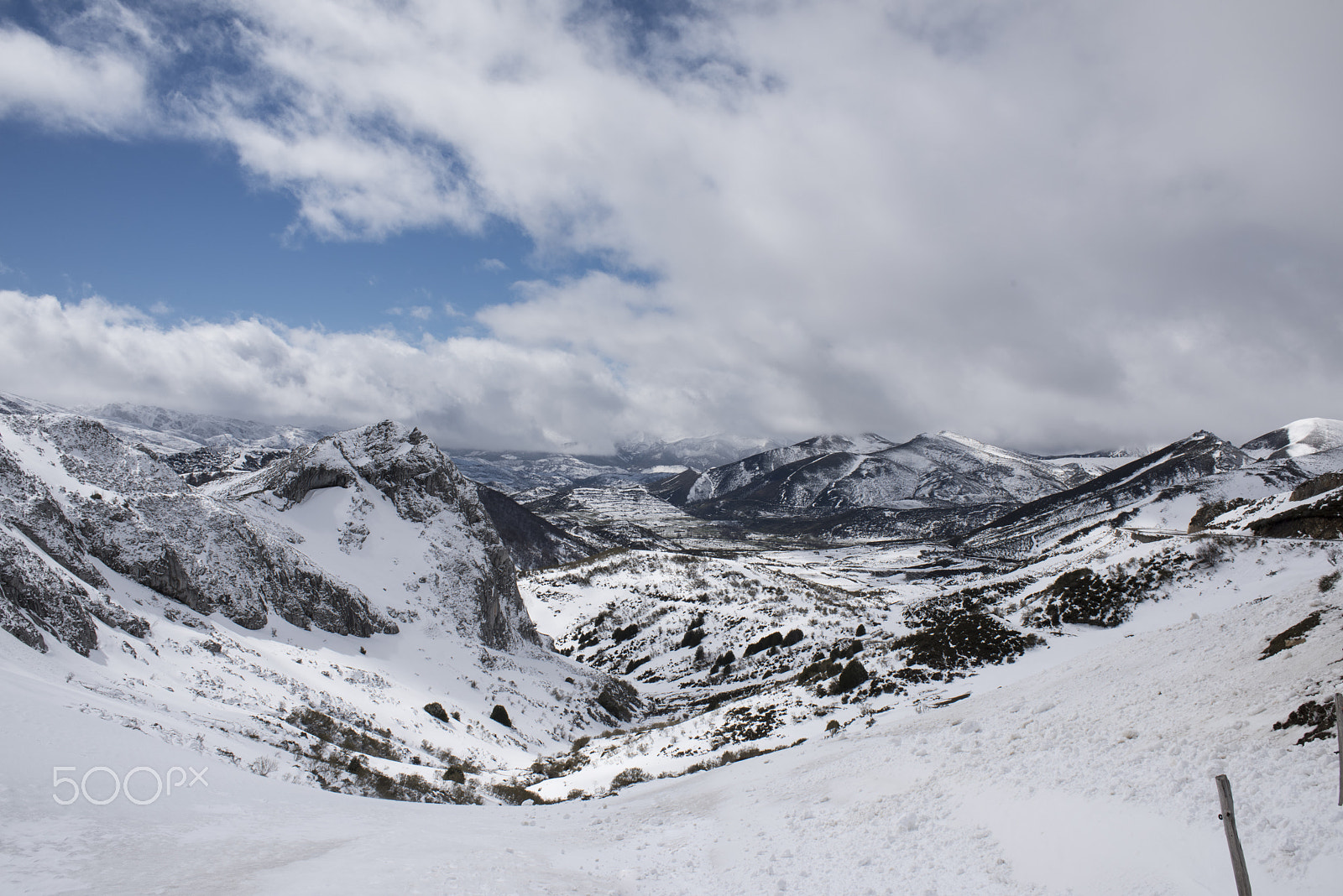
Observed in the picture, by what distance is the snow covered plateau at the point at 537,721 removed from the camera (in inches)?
320

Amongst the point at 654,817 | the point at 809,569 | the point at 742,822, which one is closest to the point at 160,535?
the point at 654,817

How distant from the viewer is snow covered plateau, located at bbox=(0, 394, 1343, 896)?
813 cm

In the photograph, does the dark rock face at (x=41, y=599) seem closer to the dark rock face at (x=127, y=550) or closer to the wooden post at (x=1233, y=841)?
the dark rock face at (x=127, y=550)

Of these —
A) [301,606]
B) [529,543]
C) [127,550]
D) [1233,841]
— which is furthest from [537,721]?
[529,543]

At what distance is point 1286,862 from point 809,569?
5339 inches

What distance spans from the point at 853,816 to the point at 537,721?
960 inches

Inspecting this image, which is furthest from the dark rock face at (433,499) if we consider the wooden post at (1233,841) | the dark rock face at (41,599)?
the wooden post at (1233,841)

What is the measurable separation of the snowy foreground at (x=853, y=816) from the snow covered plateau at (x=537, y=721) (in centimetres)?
7

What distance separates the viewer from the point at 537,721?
3244 cm

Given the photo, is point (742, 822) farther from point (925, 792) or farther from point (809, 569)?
point (809, 569)

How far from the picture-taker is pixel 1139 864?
792 cm

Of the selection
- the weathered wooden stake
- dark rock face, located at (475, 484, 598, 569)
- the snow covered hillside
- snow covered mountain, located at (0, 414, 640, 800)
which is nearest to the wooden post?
the snow covered hillside

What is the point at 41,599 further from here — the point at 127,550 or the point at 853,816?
the point at 853,816

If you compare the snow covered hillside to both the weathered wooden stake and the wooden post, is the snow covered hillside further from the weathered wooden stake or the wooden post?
the wooden post
